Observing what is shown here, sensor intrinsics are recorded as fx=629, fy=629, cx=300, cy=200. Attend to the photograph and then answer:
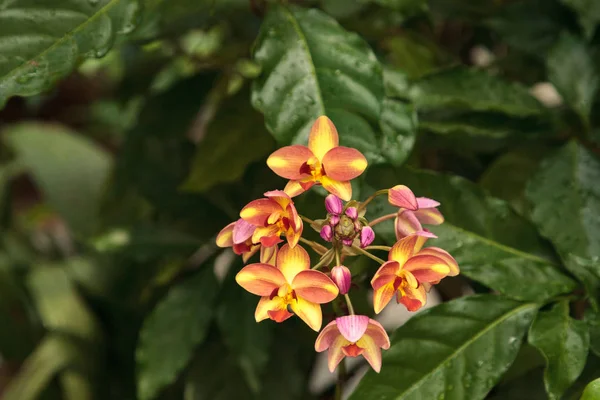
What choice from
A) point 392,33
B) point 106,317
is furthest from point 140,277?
point 392,33

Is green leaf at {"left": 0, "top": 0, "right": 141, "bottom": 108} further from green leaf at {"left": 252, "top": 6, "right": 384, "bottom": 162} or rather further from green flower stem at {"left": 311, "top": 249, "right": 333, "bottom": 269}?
green flower stem at {"left": 311, "top": 249, "right": 333, "bottom": 269}

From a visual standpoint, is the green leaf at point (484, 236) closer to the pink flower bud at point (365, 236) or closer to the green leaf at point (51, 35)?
the pink flower bud at point (365, 236)

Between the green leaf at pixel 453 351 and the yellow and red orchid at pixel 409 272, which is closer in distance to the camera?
the yellow and red orchid at pixel 409 272

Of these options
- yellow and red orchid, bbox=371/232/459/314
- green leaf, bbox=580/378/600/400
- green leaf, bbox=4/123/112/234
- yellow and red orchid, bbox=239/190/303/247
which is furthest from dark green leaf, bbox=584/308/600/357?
green leaf, bbox=4/123/112/234

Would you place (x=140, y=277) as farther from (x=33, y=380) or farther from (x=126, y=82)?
(x=126, y=82)

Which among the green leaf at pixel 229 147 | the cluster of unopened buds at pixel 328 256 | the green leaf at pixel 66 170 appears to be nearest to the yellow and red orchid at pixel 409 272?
the cluster of unopened buds at pixel 328 256

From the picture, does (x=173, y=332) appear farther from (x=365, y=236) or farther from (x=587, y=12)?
(x=587, y=12)
